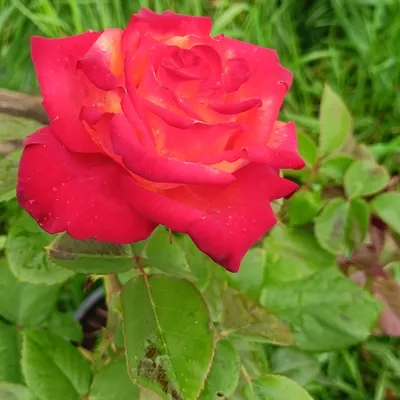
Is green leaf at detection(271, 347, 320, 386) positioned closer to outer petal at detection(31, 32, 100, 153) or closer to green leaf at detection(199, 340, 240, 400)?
green leaf at detection(199, 340, 240, 400)

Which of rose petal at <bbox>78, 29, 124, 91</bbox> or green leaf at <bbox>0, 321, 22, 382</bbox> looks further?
green leaf at <bbox>0, 321, 22, 382</bbox>

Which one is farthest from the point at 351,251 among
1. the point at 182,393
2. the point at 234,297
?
the point at 182,393

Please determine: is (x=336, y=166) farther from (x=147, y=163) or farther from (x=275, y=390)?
(x=147, y=163)

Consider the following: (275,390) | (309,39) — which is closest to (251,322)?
(275,390)

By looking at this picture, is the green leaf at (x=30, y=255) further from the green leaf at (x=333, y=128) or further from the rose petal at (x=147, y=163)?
the green leaf at (x=333, y=128)

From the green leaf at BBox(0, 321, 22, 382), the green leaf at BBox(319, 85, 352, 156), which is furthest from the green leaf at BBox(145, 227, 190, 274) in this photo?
the green leaf at BBox(319, 85, 352, 156)
